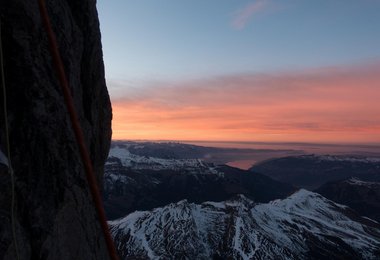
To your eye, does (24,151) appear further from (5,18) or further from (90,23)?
(90,23)

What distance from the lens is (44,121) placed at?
12977 mm

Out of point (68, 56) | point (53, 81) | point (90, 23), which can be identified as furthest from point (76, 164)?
point (90, 23)

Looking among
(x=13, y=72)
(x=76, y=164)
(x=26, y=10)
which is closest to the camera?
(x=13, y=72)

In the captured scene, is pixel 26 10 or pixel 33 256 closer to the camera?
pixel 33 256

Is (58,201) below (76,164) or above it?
below

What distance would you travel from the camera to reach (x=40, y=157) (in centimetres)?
1262

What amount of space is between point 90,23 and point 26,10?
6.11 meters

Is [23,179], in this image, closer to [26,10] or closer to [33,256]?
[33,256]

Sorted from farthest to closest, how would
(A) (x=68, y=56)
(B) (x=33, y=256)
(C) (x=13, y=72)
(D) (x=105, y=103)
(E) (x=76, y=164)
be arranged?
(D) (x=105, y=103)
(A) (x=68, y=56)
(E) (x=76, y=164)
(C) (x=13, y=72)
(B) (x=33, y=256)

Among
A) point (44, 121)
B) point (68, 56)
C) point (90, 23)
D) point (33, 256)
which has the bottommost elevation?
point (33, 256)

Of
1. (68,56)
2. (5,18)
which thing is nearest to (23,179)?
(5,18)

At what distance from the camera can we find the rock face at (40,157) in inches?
466

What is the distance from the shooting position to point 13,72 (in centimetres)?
1252

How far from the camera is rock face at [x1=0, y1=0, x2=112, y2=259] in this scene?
1184cm
